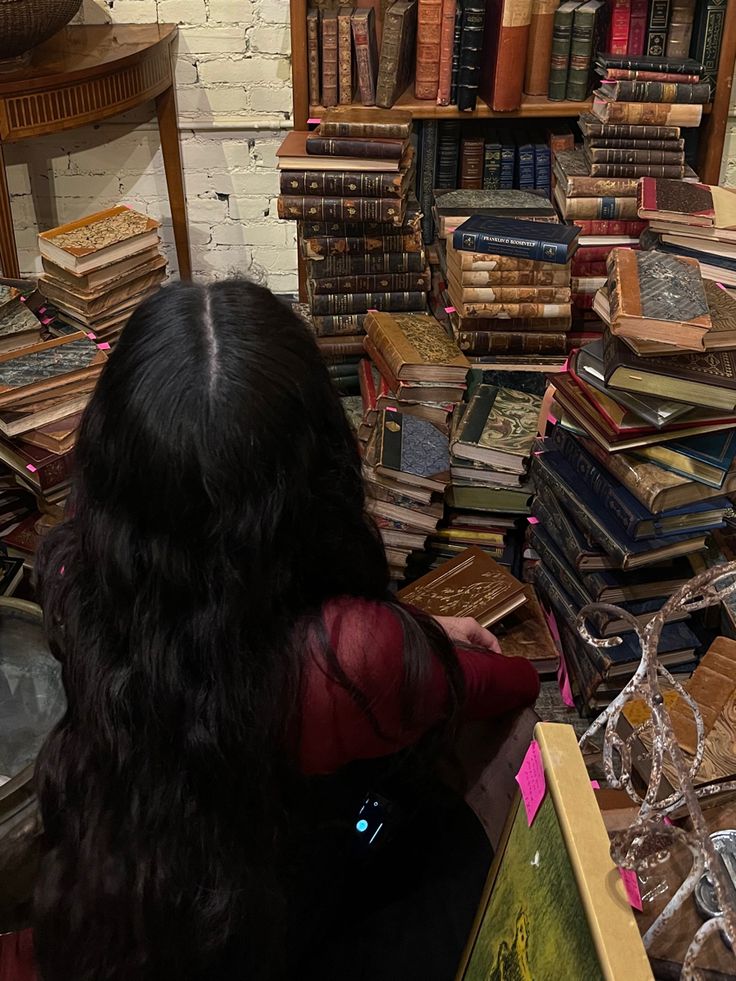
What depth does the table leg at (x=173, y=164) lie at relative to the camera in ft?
8.89

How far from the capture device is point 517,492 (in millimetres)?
2137

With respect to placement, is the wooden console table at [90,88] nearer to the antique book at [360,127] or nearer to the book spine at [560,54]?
the antique book at [360,127]

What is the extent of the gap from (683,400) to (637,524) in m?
0.23

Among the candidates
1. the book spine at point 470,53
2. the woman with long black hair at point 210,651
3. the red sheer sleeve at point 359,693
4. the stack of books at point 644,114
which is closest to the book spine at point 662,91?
the stack of books at point 644,114

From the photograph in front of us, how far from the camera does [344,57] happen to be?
97.9 inches

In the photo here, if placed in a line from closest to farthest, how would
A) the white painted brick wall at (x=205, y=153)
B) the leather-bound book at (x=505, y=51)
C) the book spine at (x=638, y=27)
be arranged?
the leather-bound book at (x=505, y=51) < the book spine at (x=638, y=27) < the white painted brick wall at (x=205, y=153)

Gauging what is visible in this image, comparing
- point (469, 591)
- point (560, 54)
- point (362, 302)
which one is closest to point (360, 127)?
point (362, 302)

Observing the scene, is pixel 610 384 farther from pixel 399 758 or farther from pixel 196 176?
pixel 196 176

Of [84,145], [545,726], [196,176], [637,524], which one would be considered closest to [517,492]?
[637,524]

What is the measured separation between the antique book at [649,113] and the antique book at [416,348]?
0.68 meters

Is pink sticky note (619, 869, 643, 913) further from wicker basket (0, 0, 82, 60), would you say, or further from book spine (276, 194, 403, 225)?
wicker basket (0, 0, 82, 60)

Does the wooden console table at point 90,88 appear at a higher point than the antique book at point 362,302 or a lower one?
higher

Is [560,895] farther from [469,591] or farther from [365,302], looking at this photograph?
[365,302]

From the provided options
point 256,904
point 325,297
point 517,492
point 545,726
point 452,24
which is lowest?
point 517,492
